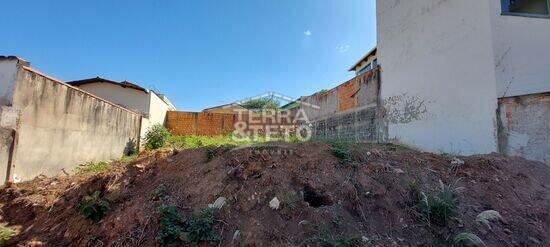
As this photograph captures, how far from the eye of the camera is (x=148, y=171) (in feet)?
15.7

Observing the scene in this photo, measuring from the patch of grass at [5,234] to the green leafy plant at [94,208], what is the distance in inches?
29.6

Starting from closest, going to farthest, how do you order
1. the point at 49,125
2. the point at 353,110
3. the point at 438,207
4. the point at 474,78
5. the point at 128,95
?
the point at 438,207, the point at 49,125, the point at 474,78, the point at 353,110, the point at 128,95

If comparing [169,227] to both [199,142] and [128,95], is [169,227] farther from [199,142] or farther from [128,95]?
[128,95]

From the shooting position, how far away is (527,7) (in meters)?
7.33

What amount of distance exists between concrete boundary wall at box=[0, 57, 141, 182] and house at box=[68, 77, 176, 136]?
502 centimetres

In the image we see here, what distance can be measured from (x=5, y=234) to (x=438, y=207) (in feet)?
17.3

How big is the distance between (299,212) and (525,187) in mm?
3430

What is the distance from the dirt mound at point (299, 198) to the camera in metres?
3.37

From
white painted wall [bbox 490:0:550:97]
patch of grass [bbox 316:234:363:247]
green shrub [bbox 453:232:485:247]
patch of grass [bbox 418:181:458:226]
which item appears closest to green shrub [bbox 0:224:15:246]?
patch of grass [bbox 316:234:363:247]

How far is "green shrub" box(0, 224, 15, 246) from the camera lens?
351 cm

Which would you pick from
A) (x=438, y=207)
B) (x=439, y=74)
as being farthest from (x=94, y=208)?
(x=439, y=74)

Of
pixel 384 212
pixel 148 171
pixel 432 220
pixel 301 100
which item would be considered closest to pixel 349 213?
pixel 384 212

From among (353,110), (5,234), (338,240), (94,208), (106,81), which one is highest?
(106,81)

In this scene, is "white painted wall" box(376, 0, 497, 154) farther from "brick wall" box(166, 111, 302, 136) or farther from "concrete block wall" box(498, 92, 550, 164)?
"brick wall" box(166, 111, 302, 136)
